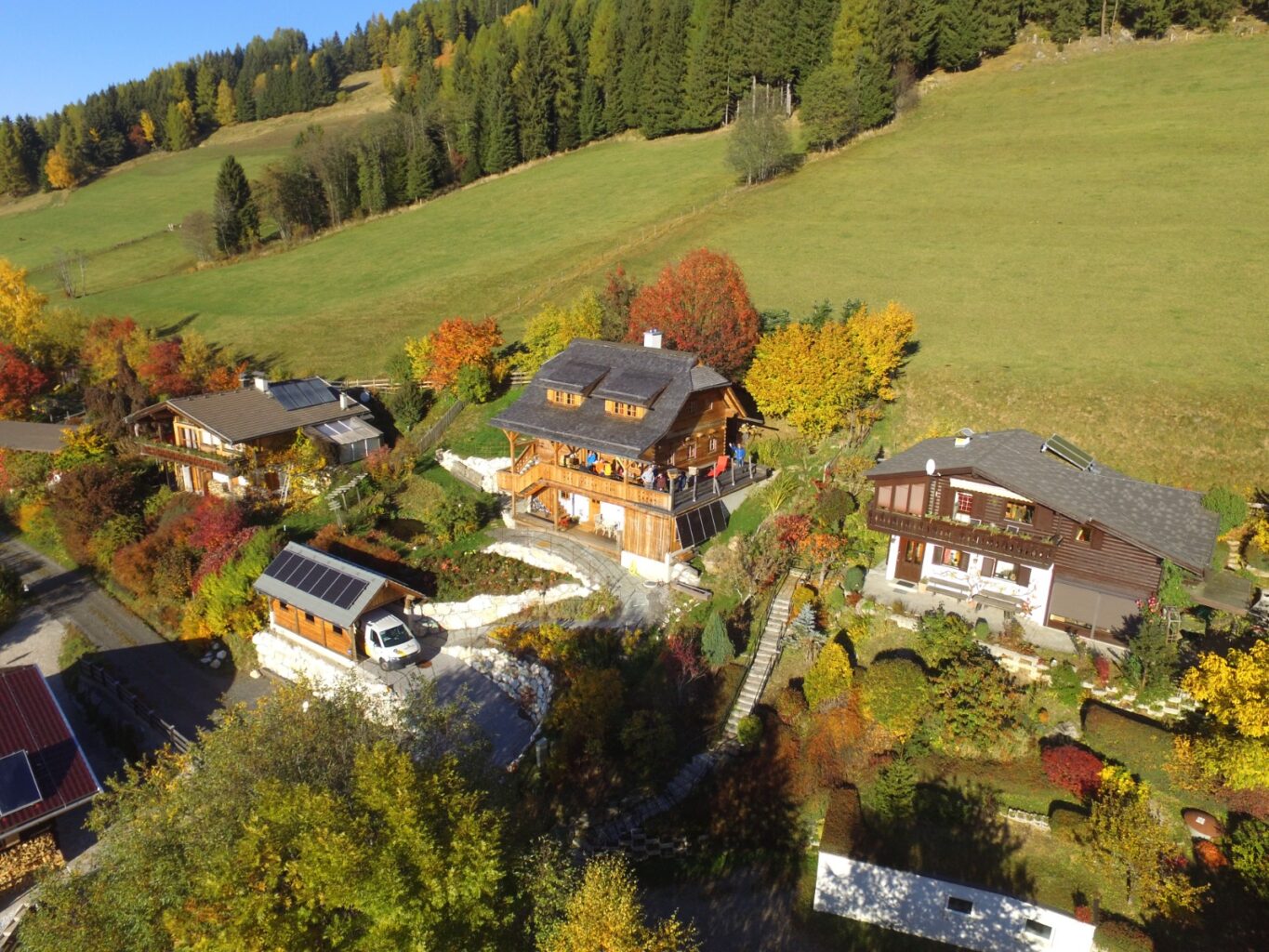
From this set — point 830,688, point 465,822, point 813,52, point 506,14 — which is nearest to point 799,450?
point 830,688

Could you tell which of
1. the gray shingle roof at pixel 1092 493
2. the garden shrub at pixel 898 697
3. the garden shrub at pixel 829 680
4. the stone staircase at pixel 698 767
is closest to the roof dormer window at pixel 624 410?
the gray shingle roof at pixel 1092 493

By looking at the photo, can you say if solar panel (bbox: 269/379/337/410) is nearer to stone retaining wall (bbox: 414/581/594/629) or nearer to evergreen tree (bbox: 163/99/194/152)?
stone retaining wall (bbox: 414/581/594/629)

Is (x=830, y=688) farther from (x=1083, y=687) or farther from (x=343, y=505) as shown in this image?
(x=343, y=505)

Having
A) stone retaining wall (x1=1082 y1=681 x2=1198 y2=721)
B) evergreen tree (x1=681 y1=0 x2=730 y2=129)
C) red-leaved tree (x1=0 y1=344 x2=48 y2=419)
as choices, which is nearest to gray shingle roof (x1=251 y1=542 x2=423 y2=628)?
stone retaining wall (x1=1082 y1=681 x2=1198 y2=721)

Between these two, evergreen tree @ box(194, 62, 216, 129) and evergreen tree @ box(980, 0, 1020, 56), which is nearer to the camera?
evergreen tree @ box(980, 0, 1020, 56)

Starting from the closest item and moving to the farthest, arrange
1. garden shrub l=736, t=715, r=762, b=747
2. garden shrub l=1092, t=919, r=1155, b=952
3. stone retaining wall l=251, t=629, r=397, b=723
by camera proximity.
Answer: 1. garden shrub l=1092, t=919, r=1155, b=952
2. garden shrub l=736, t=715, r=762, b=747
3. stone retaining wall l=251, t=629, r=397, b=723

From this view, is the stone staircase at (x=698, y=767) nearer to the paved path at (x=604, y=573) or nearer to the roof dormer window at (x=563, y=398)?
the paved path at (x=604, y=573)
